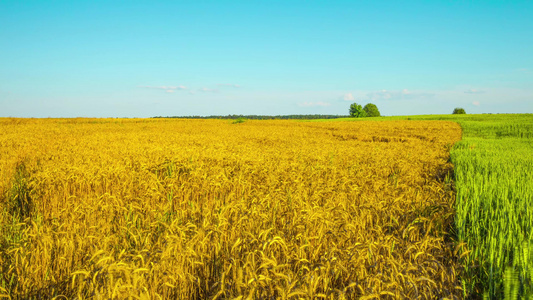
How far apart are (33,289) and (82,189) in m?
3.25

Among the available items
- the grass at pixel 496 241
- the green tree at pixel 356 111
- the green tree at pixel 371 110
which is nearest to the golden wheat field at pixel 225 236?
the grass at pixel 496 241

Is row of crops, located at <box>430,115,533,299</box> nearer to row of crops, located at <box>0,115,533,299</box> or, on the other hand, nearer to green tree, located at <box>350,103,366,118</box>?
row of crops, located at <box>0,115,533,299</box>

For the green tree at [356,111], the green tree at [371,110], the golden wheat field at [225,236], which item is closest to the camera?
the golden wheat field at [225,236]

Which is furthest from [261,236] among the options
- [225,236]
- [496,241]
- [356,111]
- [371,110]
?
[371,110]

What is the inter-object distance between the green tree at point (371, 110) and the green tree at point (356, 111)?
4.93 m

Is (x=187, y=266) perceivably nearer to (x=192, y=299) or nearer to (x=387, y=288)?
(x=192, y=299)

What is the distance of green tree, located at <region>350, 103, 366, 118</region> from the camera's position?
115625mm

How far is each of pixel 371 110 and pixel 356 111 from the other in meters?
A: 9.01

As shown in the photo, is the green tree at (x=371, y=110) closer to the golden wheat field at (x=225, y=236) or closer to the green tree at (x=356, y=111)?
the green tree at (x=356, y=111)

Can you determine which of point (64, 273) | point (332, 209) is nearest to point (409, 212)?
point (332, 209)

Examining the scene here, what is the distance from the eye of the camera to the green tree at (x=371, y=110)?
122188mm

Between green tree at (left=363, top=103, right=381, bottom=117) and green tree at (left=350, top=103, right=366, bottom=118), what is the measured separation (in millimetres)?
4934

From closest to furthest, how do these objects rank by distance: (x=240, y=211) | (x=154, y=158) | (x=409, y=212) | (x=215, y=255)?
(x=215, y=255)
(x=240, y=211)
(x=409, y=212)
(x=154, y=158)

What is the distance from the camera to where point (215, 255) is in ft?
8.91
